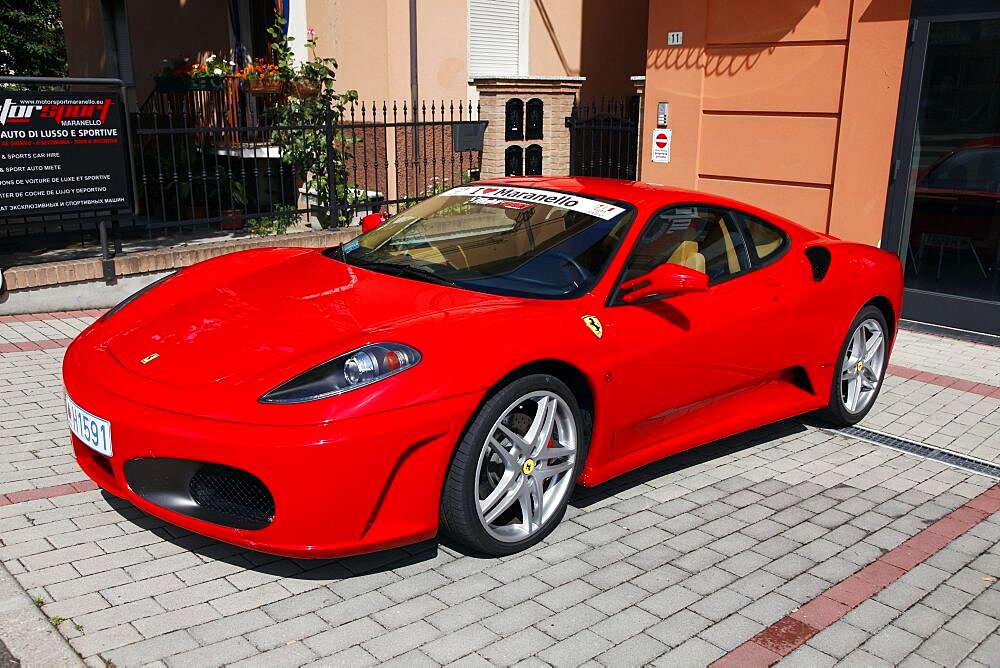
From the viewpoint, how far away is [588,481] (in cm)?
412

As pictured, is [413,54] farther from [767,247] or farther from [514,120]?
[767,247]

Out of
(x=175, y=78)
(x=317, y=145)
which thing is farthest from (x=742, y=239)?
(x=175, y=78)

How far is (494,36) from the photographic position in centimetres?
1393

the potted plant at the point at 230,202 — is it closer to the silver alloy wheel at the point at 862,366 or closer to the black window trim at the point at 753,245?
the black window trim at the point at 753,245

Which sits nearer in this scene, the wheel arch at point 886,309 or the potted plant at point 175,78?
the wheel arch at point 886,309

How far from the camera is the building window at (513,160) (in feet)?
39.6

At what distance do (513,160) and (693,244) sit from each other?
302 inches

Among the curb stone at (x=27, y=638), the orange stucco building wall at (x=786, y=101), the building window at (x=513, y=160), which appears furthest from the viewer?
the building window at (x=513, y=160)

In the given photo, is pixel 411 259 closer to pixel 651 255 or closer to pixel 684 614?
pixel 651 255

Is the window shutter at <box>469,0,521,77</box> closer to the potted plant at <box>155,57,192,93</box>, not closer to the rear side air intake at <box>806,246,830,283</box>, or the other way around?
the potted plant at <box>155,57,192,93</box>

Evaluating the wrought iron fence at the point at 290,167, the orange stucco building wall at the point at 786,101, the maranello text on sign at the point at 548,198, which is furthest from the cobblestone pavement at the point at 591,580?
the wrought iron fence at the point at 290,167

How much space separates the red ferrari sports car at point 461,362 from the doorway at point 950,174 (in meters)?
3.16

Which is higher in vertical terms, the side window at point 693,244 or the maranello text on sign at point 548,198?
the maranello text on sign at point 548,198

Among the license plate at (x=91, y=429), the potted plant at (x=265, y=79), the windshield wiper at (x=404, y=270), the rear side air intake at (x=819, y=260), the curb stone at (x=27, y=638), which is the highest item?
the potted plant at (x=265, y=79)
